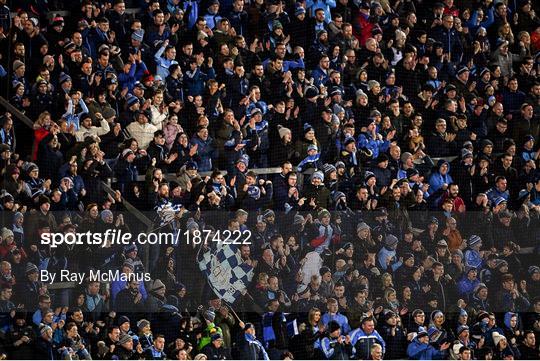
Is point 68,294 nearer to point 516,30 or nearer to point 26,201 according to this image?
point 26,201

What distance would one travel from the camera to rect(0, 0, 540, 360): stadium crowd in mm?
13969

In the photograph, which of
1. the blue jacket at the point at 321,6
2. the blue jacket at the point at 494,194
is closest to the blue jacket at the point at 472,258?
the blue jacket at the point at 494,194

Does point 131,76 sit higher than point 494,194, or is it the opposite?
point 131,76

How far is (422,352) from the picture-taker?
1414 centimetres

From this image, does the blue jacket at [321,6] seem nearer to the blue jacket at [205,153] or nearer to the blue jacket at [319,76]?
the blue jacket at [319,76]

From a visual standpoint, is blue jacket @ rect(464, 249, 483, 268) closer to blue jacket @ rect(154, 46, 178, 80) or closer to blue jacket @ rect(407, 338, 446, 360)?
blue jacket @ rect(407, 338, 446, 360)

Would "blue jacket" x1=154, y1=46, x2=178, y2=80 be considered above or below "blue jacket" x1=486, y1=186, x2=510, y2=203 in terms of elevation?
above

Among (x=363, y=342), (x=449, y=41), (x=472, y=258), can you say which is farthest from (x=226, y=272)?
(x=449, y=41)

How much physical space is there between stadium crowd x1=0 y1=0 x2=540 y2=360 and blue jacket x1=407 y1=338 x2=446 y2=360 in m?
0.02

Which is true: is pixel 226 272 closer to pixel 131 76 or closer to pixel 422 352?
pixel 422 352

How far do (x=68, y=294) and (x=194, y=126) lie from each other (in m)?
2.39

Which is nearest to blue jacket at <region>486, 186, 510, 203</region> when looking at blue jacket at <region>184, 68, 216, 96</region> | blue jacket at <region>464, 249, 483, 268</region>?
blue jacket at <region>464, 249, 483, 268</region>

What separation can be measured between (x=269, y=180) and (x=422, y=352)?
96.7 inches

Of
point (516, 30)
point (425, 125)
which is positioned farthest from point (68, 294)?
point (516, 30)
